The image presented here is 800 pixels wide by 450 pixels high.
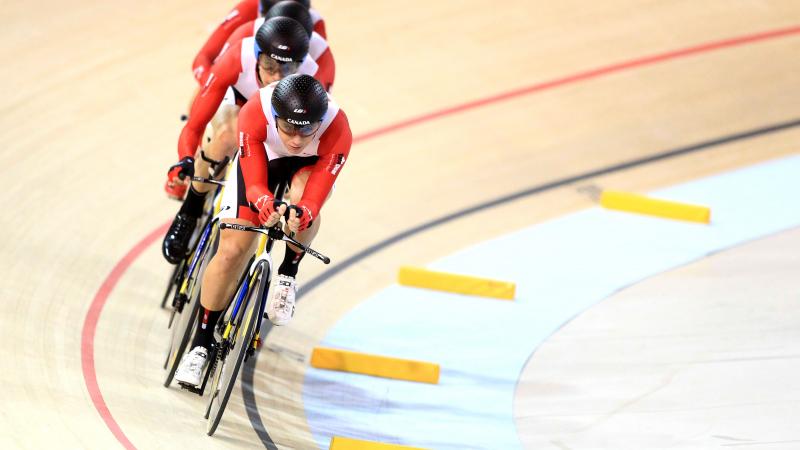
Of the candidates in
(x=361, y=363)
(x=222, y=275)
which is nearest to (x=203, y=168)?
(x=222, y=275)

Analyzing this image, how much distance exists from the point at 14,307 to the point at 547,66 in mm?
4257

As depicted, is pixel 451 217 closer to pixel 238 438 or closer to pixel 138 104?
pixel 138 104

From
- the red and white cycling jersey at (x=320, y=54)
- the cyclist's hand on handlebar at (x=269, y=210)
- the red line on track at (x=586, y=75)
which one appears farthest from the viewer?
the red line on track at (x=586, y=75)

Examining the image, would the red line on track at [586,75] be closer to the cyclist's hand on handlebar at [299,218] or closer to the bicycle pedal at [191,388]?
the bicycle pedal at [191,388]

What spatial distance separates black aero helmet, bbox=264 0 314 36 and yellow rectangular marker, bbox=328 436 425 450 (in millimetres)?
1659

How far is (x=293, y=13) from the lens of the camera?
4734mm

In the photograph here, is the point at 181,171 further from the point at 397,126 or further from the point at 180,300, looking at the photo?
the point at 397,126

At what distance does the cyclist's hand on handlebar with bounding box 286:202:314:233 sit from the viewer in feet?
11.8

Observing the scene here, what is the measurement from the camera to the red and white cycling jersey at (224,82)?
4.46 meters

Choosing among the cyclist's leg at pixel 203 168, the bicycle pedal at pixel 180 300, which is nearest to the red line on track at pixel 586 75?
the cyclist's leg at pixel 203 168

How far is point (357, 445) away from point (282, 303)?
0.60 m

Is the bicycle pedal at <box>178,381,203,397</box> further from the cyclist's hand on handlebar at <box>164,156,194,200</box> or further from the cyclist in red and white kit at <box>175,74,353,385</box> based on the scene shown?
the cyclist's hand on handlebar at <box>164,156,194,200</box>

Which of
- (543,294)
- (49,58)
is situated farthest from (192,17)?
(543,294)

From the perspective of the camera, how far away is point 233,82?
4520 millimetres
